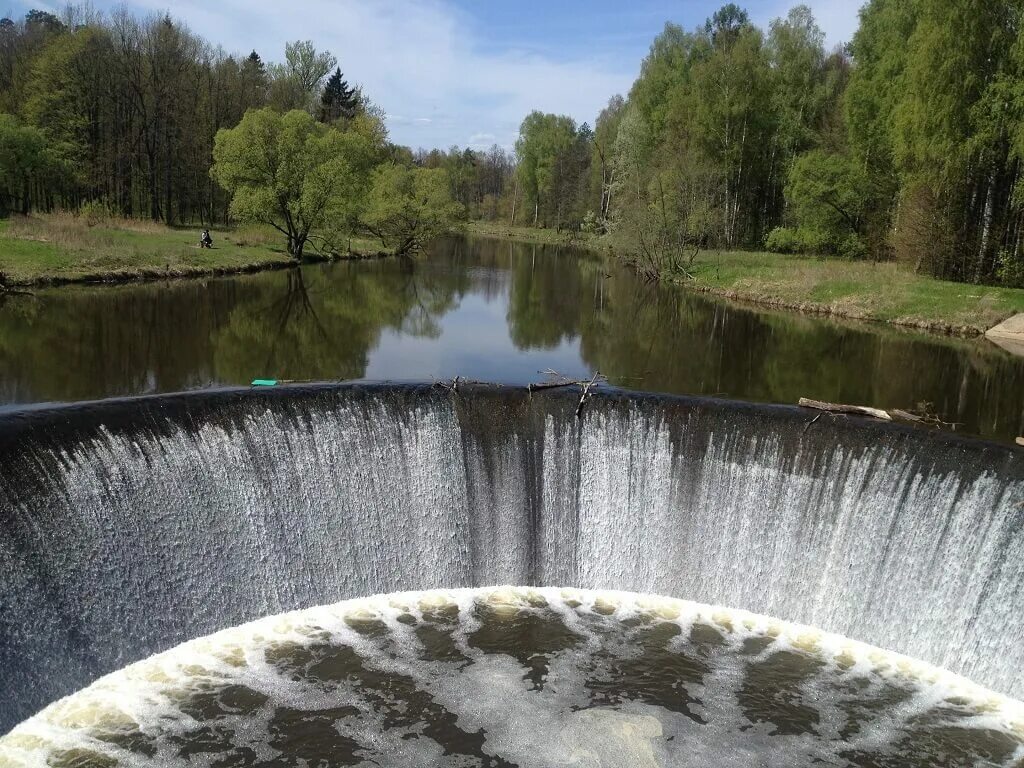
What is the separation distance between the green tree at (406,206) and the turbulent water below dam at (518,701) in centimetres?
4053

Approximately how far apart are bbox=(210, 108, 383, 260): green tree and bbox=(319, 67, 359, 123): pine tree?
26942 mm

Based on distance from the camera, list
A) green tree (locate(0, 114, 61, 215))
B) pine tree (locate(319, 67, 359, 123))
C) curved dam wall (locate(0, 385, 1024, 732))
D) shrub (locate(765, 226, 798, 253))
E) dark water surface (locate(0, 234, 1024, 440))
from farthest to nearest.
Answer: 1. pine tree (locate(319, 67, 359, 123))
2. shrub (locate(765, 226, 798, 253))
3. green tree (locate(0, 114, 61, 215))
4. dark water surface (locate(0, 234, 1024, 440))
5. curved dam wall (locate(0, 385, 1024, 732))

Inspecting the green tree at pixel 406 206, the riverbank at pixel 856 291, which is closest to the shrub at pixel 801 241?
the riverbank at pixel 856 291

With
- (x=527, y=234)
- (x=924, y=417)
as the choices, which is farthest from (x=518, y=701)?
(x=527, y=234)

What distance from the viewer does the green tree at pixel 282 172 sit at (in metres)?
36.3

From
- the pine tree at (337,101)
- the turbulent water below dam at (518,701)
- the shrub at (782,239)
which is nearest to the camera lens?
the turbulent water below dam at (518,701)

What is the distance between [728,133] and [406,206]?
1842 cm

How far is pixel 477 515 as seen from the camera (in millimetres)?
11109

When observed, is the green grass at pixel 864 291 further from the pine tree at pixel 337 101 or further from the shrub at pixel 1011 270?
the pine tree at pixel 337 101

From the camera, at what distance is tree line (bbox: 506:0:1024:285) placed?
26672mm

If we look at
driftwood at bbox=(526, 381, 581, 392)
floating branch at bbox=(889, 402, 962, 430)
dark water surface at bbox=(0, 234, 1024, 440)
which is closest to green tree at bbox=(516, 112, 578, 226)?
dark water surface at bbox=(0, 234, 1024, 440)

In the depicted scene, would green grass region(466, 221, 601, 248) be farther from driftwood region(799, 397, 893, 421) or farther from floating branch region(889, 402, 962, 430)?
driftwood region(799, 397, 893, 421)

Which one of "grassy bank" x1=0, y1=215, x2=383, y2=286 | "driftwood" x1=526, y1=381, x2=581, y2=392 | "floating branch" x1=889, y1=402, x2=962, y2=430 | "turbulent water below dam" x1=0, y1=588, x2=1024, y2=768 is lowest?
"turbulent water below dam" x1=0, y1=588, x2=1024, y2=768

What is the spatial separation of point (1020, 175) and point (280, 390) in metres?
25.7
